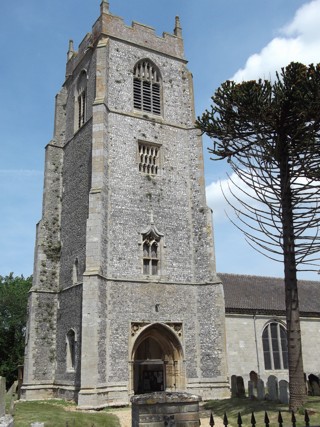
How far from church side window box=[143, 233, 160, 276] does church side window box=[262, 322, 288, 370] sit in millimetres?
9752

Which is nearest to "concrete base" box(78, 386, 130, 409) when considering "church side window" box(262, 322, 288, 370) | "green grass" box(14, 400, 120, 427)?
"green grass" box(14, 400, 120, 427)

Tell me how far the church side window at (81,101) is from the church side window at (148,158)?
3816mm

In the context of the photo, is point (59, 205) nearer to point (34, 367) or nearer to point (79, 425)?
point (34, 367)

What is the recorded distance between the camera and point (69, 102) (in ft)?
86.3

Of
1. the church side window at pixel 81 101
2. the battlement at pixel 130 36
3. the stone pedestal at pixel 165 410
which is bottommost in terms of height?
the stone pedestal at pixel 165 410

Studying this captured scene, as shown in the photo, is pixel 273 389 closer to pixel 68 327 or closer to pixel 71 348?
pixel 71 348

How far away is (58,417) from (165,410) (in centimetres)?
868

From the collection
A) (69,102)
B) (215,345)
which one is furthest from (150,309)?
(69,102)

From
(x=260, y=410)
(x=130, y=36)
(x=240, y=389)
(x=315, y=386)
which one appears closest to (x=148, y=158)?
(x=130, y=36)

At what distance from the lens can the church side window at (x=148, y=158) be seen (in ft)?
73.9

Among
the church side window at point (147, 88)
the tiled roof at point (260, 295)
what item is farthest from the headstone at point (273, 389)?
the church side window at point (147, 88)

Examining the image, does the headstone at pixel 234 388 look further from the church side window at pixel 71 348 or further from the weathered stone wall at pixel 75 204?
the weathered stone wall at pixel 75 204

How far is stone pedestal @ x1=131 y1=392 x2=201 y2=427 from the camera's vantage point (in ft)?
22.4

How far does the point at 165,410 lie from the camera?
22.7 feet
